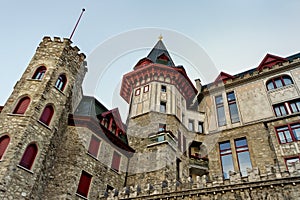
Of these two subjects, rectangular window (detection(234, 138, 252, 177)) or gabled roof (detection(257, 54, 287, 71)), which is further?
gabled roof (detection(257, 54, 287, 71))

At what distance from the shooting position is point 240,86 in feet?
78.2

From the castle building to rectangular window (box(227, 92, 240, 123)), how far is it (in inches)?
4.2

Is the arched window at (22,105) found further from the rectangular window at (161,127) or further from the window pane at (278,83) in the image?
the window pane at (278,83)

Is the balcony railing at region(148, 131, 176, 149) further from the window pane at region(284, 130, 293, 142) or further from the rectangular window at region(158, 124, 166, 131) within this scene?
the window pane at region(284, 130, 293, 142)

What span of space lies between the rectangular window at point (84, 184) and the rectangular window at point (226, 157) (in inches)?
427

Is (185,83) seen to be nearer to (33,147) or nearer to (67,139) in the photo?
(67,139)

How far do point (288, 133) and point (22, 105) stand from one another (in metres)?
19.7

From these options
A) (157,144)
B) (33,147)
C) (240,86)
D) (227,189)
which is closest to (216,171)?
(157,144)

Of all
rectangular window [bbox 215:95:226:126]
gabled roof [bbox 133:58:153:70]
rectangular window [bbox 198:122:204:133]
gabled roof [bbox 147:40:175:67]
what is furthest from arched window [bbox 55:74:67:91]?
rectangular window [bbox 198:122:204:133]

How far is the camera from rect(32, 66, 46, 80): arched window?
16078 mm

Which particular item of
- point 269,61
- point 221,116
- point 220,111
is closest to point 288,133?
point 221,116

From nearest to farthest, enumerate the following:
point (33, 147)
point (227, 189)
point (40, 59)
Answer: point (227, 189) < point (33, 147) < point (40, 59)

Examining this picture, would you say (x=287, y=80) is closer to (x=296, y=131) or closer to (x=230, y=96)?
(x=230, y=96)

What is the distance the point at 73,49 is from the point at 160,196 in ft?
44.9
